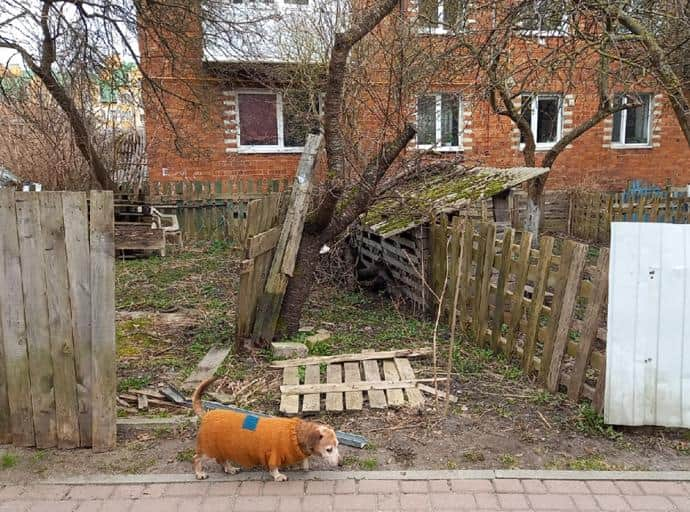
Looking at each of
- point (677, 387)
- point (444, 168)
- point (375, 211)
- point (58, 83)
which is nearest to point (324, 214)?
point (375, 211)

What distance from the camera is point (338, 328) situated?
655cm

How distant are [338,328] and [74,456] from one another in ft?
11.4

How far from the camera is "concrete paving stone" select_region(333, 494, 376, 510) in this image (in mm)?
2988

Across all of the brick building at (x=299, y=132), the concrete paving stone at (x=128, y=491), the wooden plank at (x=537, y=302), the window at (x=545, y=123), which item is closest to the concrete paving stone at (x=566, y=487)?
the wooden plank at (x=537, y=302)

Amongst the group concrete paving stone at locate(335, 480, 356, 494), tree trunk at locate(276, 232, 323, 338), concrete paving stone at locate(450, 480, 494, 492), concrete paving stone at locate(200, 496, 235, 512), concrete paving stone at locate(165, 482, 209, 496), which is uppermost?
tree trunk at locate(276, 232, 323, 338)

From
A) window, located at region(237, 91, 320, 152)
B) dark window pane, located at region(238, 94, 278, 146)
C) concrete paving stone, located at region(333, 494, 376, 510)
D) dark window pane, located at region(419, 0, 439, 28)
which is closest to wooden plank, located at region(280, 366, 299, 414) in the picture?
concrete paving stone, located at region(333, 494, 376, 510)

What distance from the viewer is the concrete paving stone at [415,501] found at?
2986 millimetres

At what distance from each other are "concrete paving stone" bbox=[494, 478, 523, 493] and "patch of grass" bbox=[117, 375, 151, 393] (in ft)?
9.60

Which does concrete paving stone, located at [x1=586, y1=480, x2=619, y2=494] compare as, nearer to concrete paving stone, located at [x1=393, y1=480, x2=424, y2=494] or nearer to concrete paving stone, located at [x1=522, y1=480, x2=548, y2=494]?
concrete paving stone, located at [x1=522, y1=480, x2=548, y2=494]

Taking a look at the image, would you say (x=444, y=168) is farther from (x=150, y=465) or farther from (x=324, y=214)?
(x=150, y=465)

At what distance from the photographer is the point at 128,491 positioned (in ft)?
10.4

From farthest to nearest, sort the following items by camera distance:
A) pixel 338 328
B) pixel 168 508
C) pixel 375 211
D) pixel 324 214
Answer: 1. pixel 375 211
2. pixel 338 328
3. pixel 324 214
4. pixel 168 508

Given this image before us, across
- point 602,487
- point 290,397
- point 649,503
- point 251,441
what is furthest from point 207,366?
point 649,503

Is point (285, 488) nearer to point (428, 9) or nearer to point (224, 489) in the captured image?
point (224, 489)
